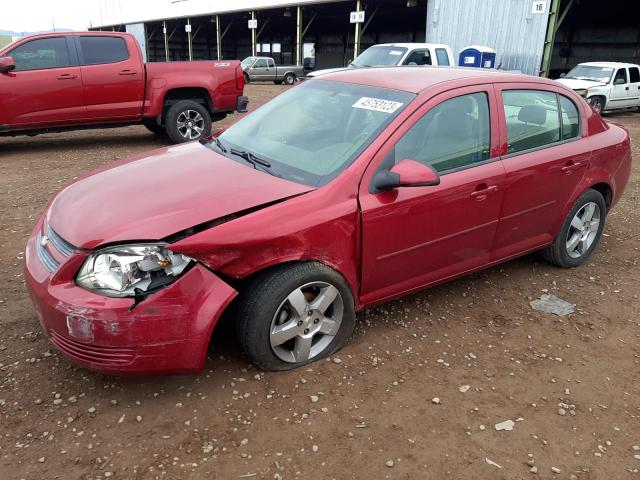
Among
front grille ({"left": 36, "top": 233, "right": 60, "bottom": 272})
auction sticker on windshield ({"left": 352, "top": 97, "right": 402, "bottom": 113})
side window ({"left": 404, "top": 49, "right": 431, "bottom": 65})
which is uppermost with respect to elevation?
auction sticker on windshield ({"left": 352, "top": 97, "right": 402, "bottom": 113})

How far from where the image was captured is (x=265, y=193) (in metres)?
2.70

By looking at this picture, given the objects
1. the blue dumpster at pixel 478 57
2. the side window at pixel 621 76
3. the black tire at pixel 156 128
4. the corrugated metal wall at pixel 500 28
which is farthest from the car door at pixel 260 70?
the black tire at pixel 156 128

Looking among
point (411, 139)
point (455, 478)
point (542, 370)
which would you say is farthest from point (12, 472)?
point (542, 370)

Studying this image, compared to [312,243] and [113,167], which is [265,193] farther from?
[113,167]

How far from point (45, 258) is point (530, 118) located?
3.24 m

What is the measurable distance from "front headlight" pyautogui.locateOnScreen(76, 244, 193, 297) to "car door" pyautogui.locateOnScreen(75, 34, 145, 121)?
6454 millimetres

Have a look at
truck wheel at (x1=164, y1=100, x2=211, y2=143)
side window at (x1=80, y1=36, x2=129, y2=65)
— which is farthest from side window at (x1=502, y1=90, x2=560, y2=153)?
side window at (x1=80, y1=36, x2=129, y2=65)

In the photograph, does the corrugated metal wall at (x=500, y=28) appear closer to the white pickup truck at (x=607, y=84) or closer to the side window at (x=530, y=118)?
the white pickup truck at (x=607, y=84)

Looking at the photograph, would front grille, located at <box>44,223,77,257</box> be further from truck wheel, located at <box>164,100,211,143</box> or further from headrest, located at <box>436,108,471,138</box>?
truck wheel, located at <box>164,100,211,143</box>

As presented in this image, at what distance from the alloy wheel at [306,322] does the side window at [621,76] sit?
50.4ft

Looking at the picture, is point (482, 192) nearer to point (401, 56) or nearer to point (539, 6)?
point (401, 56)

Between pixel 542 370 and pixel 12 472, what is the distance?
→ 9.07 feet

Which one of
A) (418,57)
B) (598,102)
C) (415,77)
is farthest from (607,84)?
(415,77)

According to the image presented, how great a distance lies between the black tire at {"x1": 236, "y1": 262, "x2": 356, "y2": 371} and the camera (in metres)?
2.60
